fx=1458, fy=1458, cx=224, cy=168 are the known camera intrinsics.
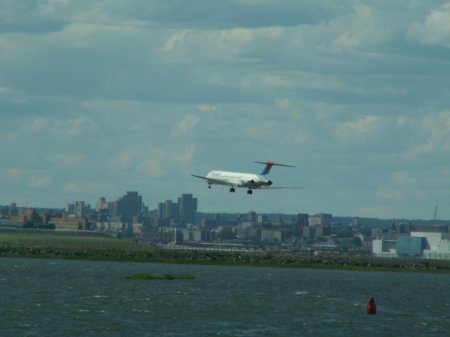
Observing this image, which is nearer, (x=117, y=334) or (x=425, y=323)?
(x=117, y=334)

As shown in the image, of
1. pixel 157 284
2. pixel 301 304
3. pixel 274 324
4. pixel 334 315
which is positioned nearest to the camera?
pixel 274 324

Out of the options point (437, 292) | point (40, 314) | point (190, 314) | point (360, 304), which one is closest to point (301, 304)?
point (360, 304)

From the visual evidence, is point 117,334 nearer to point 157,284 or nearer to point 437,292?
point 157,284

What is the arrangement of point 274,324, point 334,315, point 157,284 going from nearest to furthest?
point 274,324
point 334,315
point 157,284

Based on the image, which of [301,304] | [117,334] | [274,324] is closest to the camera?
[117,334]

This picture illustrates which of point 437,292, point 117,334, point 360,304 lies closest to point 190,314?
point 117,334

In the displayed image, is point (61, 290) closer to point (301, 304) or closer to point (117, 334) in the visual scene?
point (301, 304)
